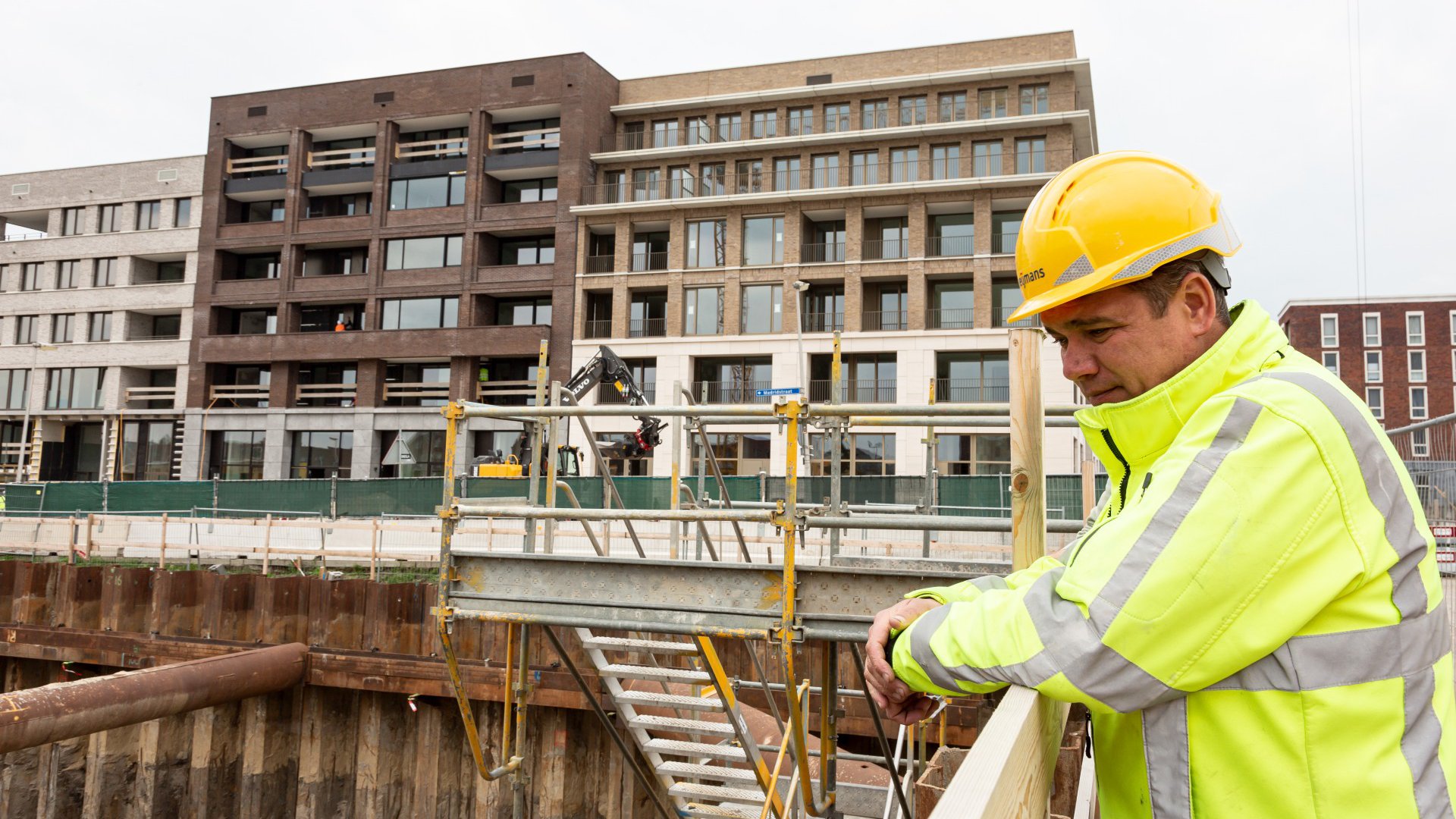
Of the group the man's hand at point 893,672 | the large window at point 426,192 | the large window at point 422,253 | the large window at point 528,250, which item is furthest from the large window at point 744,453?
the man's hand at point 893,672

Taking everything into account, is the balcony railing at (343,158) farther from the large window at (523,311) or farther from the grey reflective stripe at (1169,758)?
the grey reflective stripe at (1169,758)

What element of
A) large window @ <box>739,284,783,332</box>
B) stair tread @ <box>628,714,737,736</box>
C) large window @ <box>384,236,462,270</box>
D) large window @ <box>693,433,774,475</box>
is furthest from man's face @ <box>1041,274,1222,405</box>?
large window @ <box>384,236,462,270</box>

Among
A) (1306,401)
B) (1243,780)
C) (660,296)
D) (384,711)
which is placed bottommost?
(384,711)

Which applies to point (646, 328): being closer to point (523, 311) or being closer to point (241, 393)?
point (523, 311)

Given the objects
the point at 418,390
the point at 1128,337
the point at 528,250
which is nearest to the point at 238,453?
the point at 418,390

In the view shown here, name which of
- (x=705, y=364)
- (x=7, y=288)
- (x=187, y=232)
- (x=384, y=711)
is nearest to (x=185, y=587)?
(x=384, y=711)

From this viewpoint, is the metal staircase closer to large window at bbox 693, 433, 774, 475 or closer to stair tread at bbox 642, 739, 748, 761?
stair tread at bbox 642, 739, 748, 761

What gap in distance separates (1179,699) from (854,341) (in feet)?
124

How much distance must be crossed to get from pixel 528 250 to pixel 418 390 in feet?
27.6

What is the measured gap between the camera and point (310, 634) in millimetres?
11336

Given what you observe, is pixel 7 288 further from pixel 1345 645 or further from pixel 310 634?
pixel 1345 645

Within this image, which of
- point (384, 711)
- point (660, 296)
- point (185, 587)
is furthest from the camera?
point (660, 296)

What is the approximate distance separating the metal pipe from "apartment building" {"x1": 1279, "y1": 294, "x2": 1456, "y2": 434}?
238ft

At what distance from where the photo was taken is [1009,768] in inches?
50.9
